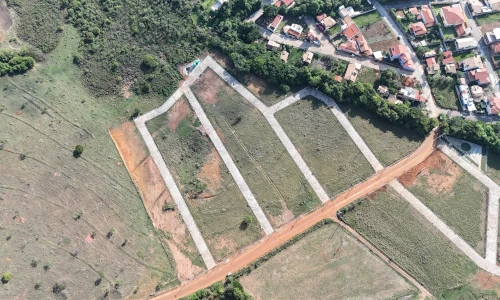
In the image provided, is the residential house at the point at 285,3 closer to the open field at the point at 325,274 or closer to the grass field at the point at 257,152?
the grass field at the point at 257,152

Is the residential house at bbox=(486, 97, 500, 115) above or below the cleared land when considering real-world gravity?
below

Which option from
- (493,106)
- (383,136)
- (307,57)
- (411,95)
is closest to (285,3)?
(307,57)

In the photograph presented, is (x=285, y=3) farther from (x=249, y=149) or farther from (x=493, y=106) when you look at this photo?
(x=493, y=106)

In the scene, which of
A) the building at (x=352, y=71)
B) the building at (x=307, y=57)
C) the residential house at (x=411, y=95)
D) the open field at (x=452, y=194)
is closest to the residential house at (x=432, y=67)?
the residential house at (x=411, y=95)

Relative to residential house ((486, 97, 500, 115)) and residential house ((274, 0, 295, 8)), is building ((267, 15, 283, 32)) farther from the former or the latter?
residential house ((486, 97, 500, 115))

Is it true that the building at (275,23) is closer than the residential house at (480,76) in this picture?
No

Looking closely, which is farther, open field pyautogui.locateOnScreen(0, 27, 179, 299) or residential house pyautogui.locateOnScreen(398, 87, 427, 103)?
residential house pyautogui.locateOnScreen(398, 87, 427, 103)

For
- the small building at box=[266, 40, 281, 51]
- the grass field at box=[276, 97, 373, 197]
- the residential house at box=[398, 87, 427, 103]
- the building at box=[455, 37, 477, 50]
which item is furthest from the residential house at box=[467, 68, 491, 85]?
the small building at box=[266, 40, 281, 51]
